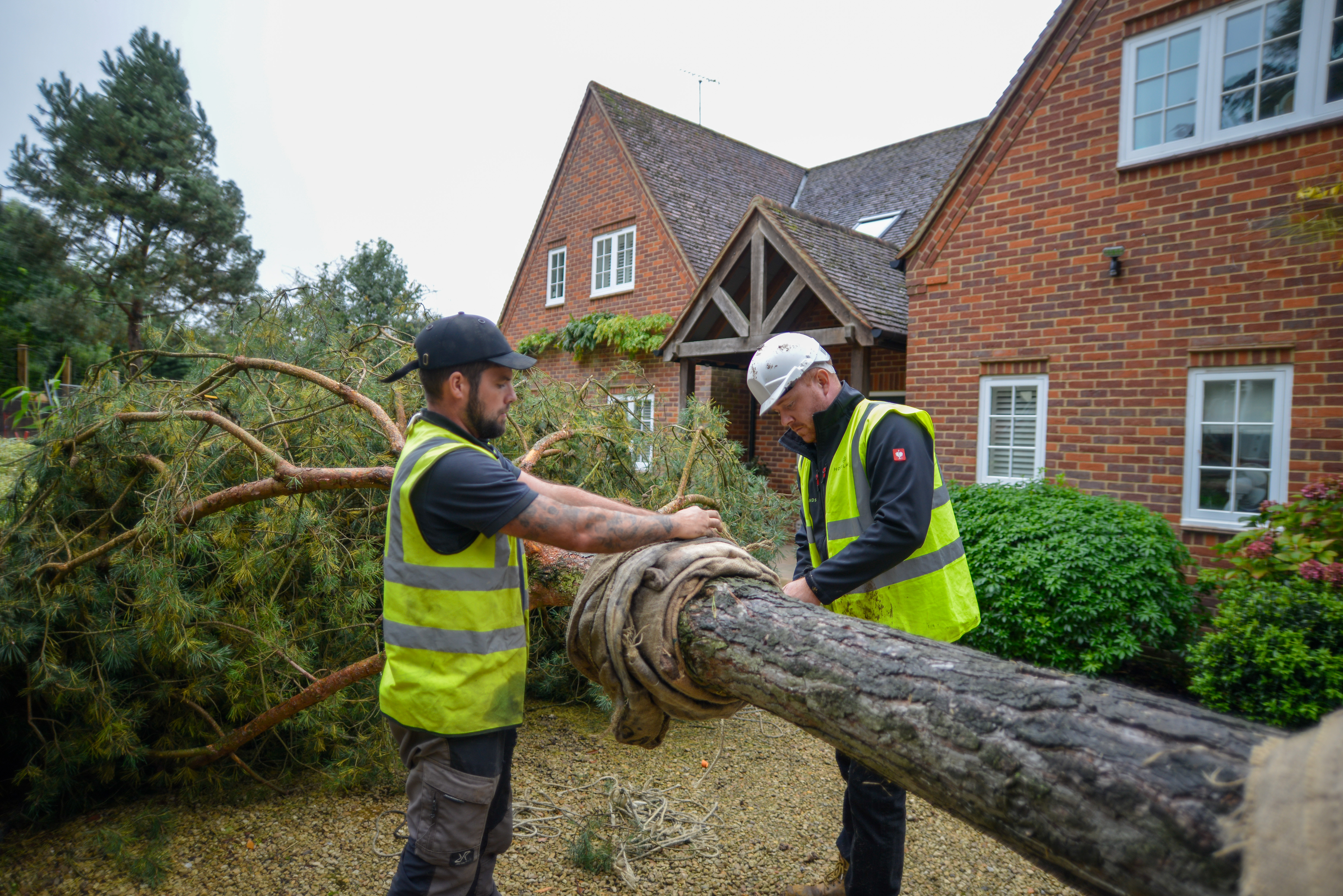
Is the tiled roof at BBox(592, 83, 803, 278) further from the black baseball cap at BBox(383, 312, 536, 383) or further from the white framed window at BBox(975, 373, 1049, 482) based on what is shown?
the black baseball cap at BBox(383, 312, 536, 383)

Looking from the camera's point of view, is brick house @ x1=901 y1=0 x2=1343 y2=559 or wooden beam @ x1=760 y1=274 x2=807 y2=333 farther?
wooden beam @ x1=760 y1=274 x2=807 y2=333

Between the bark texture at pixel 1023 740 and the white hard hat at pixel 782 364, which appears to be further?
the white hard hat at pixel 782 364

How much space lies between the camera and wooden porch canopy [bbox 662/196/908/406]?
28.2 feet

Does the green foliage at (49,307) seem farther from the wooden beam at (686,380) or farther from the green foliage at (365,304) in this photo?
the wooden beam at (686,380)

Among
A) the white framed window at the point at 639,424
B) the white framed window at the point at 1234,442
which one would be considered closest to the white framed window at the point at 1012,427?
the white framed window at the point at 1234,442

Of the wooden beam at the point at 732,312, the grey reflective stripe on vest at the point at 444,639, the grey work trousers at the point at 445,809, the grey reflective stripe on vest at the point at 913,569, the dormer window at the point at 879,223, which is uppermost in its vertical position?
the dormer window at the point at 879,223

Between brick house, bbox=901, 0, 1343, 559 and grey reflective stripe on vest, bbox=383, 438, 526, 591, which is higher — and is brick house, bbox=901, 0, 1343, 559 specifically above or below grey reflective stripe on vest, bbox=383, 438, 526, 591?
above

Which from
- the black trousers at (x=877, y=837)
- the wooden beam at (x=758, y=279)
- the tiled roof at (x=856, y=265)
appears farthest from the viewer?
the wooden beam at (x=758, y=279)

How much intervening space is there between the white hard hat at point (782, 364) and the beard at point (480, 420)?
0.91 m

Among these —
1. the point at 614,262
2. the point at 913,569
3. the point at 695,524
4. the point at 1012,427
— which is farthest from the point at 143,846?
the point at 614,262

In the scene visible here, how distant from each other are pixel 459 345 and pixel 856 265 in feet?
27.0

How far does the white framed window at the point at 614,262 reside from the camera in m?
13.7

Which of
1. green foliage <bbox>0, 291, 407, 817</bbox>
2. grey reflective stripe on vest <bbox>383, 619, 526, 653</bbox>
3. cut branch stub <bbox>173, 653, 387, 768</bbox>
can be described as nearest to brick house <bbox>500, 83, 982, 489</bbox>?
green foliage <bbox>0, 291, 407, 817</bbox>

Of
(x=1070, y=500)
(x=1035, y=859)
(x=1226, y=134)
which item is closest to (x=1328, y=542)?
(x=1070, y=500)
